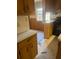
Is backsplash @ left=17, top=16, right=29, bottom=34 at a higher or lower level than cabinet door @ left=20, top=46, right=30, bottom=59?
higher

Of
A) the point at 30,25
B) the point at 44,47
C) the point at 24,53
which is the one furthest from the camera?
the point at 44,47

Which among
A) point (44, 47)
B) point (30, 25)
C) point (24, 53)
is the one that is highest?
point (30, 25)

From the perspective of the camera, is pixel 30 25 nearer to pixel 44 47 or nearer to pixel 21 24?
pixel 21 24

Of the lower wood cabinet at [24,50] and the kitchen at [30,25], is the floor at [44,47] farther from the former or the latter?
the lower wood cabinet at [24,50]

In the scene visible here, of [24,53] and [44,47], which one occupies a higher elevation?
[24,53]

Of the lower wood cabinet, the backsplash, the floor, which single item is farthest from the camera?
the floor

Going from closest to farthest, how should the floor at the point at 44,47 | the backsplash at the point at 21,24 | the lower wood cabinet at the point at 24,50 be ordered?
1. the lower wood cabinet at the point at 24,50
2. the backsplash at the point at 21,24
3. the floor at the point at 44,47

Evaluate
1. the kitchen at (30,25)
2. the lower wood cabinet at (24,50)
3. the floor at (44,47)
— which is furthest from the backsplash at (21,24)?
the floor at (44,47)

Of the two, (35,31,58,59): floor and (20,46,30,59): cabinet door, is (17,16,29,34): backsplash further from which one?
(35,31,58,59): floor

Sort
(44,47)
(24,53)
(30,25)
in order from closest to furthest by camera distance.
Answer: (24,53) → (30,25) → (44,47)

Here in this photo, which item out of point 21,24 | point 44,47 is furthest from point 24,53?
point 44,47

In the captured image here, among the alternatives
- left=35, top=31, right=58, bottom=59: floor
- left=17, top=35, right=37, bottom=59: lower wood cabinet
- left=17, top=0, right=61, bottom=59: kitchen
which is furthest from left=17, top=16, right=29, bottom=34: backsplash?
left=35, top=31, right=58, bottom=59: floor

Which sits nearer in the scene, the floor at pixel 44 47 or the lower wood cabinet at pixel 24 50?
the lower wood cabinet at pixel 24 50
